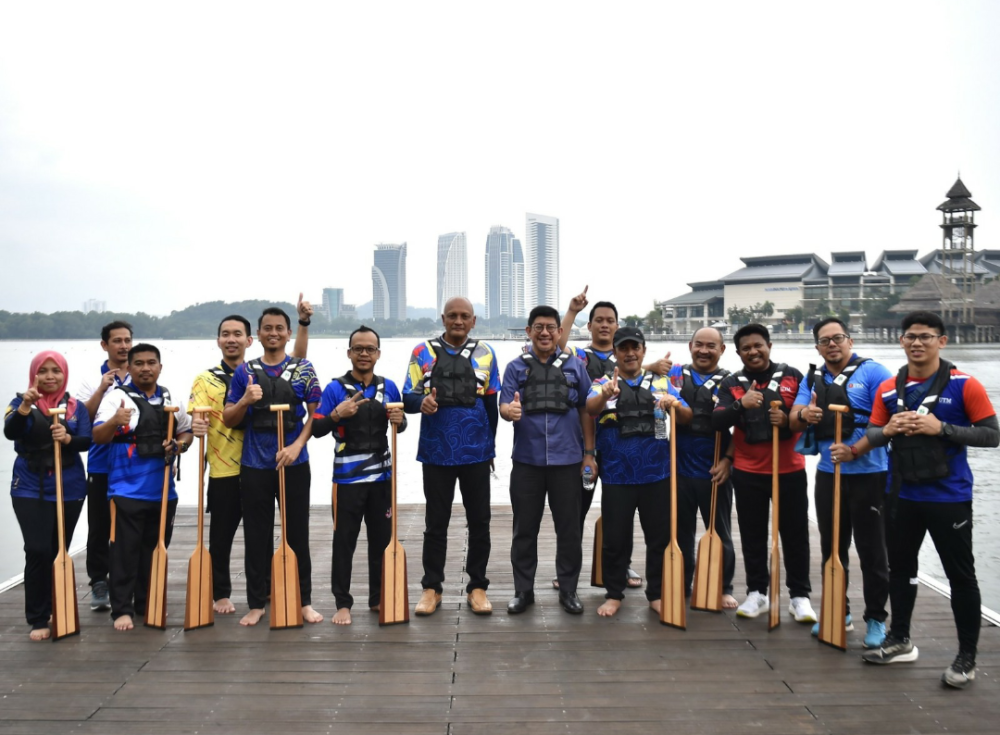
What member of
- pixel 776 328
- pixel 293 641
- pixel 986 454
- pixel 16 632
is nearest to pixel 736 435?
pixel 293 641

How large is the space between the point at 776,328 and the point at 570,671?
8914cm

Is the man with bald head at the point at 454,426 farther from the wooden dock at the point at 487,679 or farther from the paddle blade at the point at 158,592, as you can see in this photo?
the paddle blade at the point at 158,592

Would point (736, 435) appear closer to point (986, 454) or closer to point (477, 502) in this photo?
point (477, 502)

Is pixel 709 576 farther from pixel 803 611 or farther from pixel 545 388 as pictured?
pixel 545 388

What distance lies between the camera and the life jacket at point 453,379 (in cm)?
432

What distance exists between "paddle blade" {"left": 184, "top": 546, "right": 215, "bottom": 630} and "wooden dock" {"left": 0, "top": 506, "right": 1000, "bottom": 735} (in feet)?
0.26

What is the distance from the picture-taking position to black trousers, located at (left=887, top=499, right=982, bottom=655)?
11.1ft

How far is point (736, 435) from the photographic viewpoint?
436cm

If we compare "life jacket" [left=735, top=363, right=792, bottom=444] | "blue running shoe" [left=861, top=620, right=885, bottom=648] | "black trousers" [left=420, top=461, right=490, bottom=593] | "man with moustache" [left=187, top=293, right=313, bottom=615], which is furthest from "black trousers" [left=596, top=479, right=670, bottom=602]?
"man with moustache" [left=187, top=293, right=313, bottom=615]

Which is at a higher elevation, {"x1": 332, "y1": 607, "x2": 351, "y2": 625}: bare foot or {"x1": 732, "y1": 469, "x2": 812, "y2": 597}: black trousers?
{"x1": 732, "y1": 469, "x2": 812, "y2": 597}: black trousers

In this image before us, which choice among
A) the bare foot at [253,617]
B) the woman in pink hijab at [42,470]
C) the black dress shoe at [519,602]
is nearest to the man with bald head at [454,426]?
the black dress shoe at [519,602]

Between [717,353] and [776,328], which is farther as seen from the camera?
[776,328]

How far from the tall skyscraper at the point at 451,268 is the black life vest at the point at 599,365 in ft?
376

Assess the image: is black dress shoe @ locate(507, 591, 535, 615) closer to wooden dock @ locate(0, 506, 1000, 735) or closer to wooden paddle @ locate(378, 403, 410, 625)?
wooden dock @ locate(0, 506, 1000, 735)
